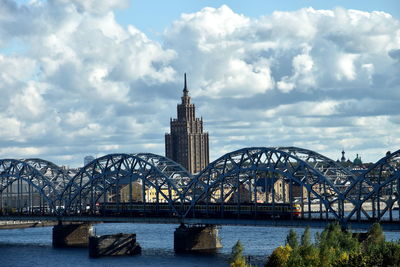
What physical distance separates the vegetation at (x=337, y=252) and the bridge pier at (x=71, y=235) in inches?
2701

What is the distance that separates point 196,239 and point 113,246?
45.5 feet

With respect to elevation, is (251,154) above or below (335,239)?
above

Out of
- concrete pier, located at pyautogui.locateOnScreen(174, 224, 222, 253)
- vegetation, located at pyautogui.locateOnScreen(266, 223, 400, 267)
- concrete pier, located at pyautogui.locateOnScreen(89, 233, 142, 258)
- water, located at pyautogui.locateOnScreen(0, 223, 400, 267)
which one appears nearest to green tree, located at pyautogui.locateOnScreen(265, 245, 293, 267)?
vegetation, located at pyautogui.locateOnScreen(266, 223, 400, 267)

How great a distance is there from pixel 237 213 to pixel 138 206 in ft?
89.5

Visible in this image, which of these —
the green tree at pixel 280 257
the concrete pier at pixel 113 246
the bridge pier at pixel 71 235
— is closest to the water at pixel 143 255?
the concrete pier at pixel 113 246

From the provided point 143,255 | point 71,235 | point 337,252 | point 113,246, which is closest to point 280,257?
point 337,252

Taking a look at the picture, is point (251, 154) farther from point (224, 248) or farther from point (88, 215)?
point (88, 215)

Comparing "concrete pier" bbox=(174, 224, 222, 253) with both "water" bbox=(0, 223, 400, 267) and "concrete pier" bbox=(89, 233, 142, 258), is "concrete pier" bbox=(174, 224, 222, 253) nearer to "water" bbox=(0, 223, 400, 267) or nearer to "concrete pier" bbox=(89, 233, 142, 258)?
"water" bbox=(0, 223, 400, 267)

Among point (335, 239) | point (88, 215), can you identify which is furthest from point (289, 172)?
point (88, 215)

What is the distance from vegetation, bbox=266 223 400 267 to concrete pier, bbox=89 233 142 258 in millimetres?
43092

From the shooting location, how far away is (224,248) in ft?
556

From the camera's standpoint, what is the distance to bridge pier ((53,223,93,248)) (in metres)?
188

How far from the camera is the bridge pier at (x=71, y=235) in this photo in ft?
618

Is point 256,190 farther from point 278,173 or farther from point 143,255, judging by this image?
point 143,255
